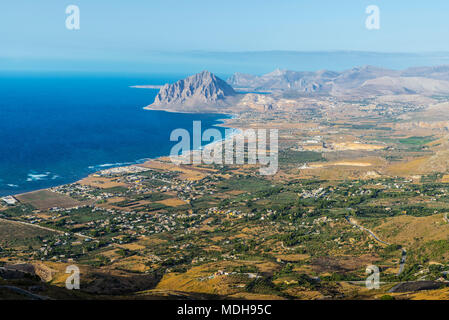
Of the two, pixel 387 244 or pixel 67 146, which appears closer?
pixel 387 244

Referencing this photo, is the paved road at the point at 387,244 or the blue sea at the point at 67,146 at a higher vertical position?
the blue sea at the point at 67,146

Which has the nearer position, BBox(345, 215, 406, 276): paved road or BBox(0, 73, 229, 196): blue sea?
BBox(345, 215, 406, 276): paved road

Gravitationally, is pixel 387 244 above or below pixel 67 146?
below

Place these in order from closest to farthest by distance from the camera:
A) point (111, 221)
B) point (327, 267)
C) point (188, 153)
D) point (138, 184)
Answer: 1. point (327, 267)
2. point (111, 221)
3. point (138, 184)
4. point (188, 153)

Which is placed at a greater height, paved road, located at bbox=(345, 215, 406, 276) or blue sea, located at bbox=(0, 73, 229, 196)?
blue sea, located at bbox=(0, 73, 229, 196)

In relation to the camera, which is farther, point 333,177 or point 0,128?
point 0,128

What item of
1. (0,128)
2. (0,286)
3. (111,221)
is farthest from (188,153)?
(0,286)

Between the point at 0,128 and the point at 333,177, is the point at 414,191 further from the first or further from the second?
the point at 0,128

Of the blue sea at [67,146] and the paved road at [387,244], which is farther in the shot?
the blue sea at [67,146]

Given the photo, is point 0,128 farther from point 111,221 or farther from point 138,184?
point 111,221

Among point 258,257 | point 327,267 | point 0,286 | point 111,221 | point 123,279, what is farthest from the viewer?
point 111,221

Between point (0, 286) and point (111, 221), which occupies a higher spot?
point (0, 286)
